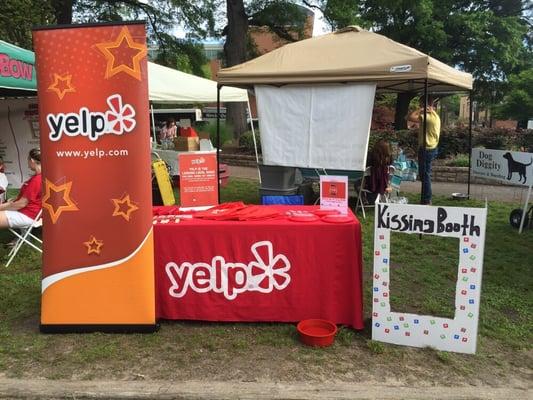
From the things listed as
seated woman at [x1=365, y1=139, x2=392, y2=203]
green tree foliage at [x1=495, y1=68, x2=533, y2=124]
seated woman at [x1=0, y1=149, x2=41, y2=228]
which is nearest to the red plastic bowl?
seated woman at [x1=0, y1=149, x2=41, y2=228]

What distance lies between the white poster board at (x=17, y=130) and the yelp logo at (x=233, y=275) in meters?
7.86

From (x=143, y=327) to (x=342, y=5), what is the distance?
1861 centimetres

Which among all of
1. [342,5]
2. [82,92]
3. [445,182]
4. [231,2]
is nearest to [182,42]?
[231,2]

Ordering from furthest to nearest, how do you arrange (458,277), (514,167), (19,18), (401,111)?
(401,111), (19,18), (514,167), (458,277)

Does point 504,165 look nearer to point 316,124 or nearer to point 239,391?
point 316,124

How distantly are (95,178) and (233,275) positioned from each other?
125 centimetres

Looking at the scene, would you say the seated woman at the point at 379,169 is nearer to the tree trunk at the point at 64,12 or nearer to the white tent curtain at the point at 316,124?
the white tent curtain at the point at 316,124

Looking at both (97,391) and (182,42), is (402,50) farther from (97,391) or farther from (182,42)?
(182,42)

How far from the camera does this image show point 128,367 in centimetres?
336

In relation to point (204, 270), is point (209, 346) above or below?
below

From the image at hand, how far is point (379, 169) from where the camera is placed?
8125 mm

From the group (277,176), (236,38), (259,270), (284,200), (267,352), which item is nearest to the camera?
(267,352)

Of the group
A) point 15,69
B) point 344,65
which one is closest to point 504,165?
point 344,65

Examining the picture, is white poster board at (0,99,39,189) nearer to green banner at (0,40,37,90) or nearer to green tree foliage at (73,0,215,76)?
green banner at (0,40,37,90)
